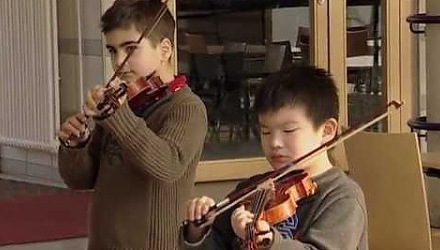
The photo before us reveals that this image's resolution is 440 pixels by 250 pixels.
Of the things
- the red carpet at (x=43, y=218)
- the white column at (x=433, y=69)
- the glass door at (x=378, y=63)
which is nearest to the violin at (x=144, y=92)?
the white column at (x=433, y=69)

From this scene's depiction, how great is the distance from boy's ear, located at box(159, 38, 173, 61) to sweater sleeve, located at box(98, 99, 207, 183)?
18cm

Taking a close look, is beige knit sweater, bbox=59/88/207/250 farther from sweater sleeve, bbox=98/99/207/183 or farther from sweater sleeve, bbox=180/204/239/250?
sweater sleeve, bbox=180/204/239/250

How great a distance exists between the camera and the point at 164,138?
2.96m

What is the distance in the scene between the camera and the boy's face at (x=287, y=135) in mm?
2451

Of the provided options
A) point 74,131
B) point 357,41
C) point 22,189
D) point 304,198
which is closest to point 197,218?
point 304,198

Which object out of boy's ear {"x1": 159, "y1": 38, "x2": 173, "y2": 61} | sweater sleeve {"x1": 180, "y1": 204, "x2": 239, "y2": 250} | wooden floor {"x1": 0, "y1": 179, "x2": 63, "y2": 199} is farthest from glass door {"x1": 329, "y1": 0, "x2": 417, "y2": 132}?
sweater sleeve {"x1": 180, "y1": 204, "x2": 239, "y2": 250}

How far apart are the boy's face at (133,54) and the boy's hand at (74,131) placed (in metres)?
0.16

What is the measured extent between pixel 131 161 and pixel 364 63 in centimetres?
374

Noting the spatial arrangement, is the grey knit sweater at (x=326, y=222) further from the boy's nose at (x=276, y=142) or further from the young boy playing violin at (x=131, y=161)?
the young boy playing violin at (x=131, y=161)

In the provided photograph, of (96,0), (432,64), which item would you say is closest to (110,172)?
(432,64)

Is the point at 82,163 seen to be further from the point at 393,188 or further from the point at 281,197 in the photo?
the point at 393,188

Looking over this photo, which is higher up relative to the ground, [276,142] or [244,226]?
[276,142]

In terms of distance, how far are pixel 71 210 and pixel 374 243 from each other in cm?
299

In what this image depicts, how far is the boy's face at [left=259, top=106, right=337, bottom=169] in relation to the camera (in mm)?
2451
